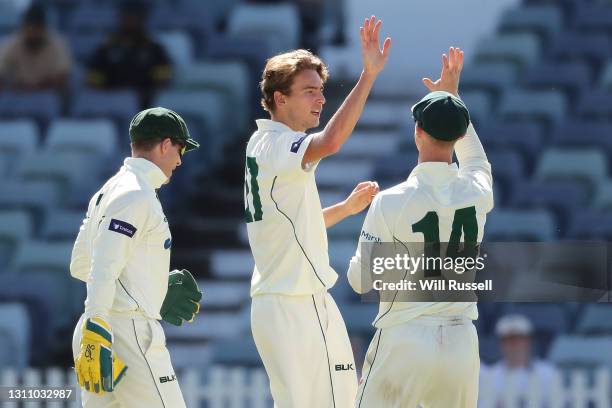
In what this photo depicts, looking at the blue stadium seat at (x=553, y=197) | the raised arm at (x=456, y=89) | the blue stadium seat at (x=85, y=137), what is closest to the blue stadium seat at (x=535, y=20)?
the blue stadium seat at (x=553, y=197)

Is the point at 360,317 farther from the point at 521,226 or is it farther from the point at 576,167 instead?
the point at 576,167

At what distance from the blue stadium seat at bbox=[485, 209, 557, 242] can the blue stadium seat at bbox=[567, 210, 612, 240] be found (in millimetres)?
184

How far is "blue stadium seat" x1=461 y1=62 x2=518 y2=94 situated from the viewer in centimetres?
1486

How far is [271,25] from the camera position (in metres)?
15.8

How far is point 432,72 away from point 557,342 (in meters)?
4.80

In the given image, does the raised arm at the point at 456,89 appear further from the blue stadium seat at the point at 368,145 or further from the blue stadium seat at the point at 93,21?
the blue stadium seat at the point at 93,21

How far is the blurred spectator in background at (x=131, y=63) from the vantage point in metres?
15.0

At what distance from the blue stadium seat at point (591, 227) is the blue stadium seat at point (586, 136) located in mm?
1285

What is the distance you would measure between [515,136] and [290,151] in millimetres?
7027

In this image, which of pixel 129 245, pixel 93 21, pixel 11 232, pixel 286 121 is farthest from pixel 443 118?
pixel 93 21

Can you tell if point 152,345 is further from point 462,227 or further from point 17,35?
point 17,35

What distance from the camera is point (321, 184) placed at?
15.0m

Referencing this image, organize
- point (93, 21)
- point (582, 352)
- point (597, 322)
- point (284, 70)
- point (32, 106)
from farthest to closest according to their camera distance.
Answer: point (93, 21), point (32, 106), point (597, 322), point (582, 352), point (284, 70)

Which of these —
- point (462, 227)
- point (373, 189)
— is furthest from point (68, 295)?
point (462, 227)
